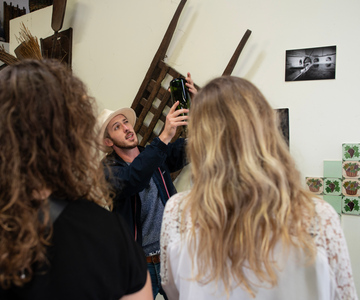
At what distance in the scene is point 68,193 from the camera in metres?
0.56

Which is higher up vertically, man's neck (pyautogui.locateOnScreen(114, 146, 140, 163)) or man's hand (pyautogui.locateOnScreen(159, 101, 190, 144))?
man's hand (pyautogui.locateOnScreen(159, 101, 190, 144))

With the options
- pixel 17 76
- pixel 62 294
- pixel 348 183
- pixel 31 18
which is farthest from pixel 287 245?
pixel 31 18

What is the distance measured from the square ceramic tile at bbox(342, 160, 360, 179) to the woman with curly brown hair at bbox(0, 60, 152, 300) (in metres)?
1.15

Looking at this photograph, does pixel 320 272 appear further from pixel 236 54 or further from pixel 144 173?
pixel 236 54

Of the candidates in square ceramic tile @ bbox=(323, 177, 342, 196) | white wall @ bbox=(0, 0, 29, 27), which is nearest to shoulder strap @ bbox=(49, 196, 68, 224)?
square ceramic tile @ bbox=(323, 177, 342, 196)

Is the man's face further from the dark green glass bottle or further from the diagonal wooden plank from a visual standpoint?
the diagonal wooden plank

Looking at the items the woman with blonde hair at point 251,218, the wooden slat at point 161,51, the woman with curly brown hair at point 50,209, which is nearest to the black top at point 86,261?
the woman with curly brown hair at point 50,209

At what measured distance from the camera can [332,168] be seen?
1.41 meters

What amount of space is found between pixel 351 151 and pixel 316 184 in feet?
0.70

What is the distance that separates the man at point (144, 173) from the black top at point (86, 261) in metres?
0.58

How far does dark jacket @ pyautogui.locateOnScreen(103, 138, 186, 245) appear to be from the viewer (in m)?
1.19

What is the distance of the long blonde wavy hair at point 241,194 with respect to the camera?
59 cm

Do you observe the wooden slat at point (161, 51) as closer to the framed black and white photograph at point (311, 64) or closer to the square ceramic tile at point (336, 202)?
the framed black and white photograph at point (311, 64)

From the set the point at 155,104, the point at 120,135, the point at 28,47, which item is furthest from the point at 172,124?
the point at 28,47
